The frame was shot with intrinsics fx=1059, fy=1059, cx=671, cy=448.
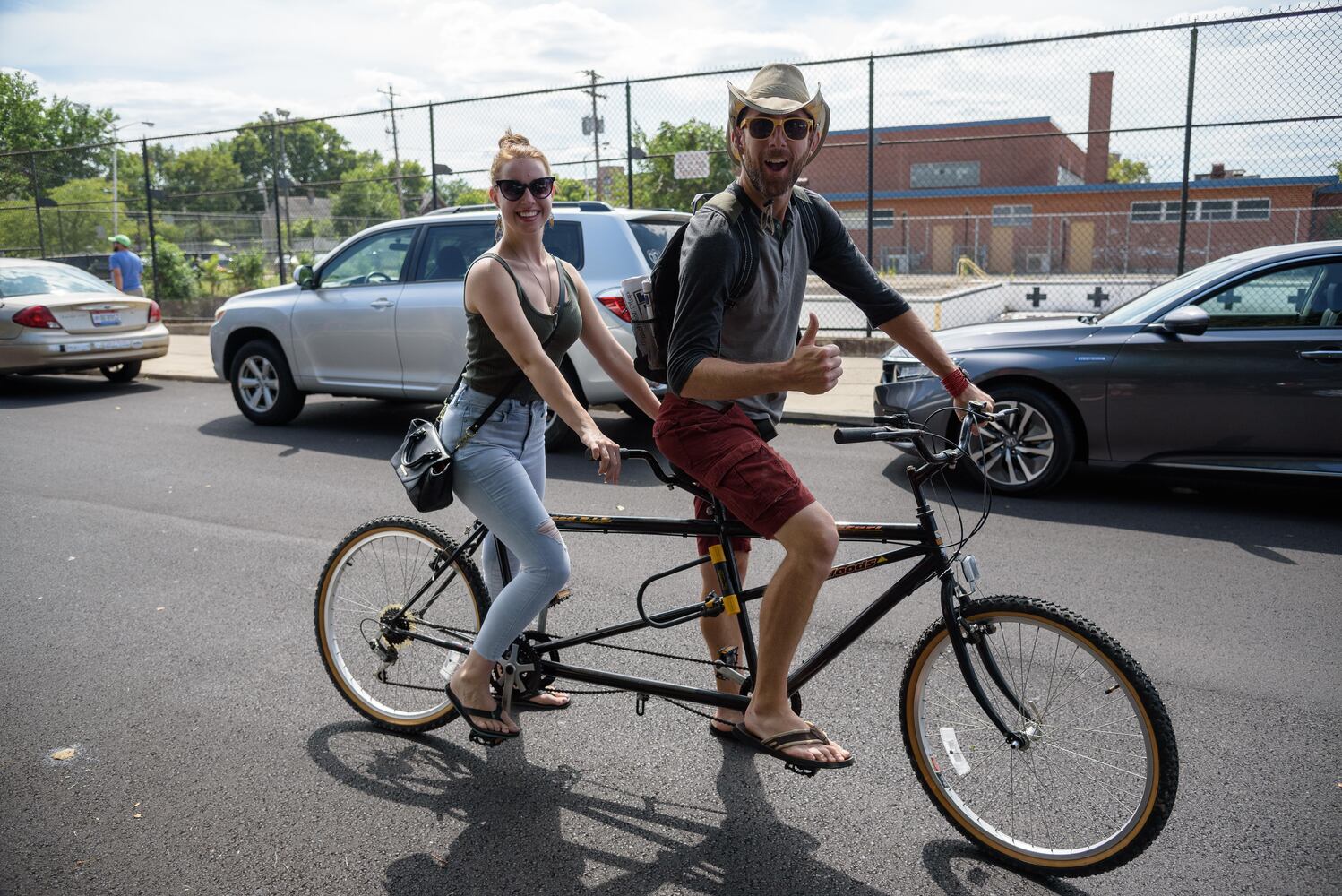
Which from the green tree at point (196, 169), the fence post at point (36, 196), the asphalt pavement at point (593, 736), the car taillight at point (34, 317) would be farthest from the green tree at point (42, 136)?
the green tree at point (196, 169)

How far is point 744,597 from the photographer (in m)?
3.12

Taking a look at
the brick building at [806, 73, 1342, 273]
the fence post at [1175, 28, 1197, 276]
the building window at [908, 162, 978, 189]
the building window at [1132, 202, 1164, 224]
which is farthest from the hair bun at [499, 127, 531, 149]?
the building window at [908, 162, 978, 189]

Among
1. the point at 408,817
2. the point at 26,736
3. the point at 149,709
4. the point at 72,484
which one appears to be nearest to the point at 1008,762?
the point at 408,817

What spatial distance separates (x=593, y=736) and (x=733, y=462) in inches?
54.1

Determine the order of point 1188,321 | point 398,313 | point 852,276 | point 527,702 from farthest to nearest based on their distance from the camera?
point 398,313
point 1188,321
point 527,702
point 852,276

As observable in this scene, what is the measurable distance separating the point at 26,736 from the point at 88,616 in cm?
131

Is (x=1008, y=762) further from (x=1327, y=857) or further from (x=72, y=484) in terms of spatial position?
(x=72, y=484)

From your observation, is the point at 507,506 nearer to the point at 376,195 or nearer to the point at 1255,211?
the point at 1255,211

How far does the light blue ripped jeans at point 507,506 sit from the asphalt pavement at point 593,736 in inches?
23.4

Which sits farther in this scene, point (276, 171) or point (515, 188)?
point (276, 171)

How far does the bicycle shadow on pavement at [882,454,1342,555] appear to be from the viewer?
19.6 feet

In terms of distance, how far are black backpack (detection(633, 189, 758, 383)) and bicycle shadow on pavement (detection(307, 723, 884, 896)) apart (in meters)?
1.33

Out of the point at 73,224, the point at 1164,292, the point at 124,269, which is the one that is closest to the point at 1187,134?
the point at 1164,292

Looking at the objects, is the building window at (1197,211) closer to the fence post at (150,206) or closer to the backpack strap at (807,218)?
the fence post at (150,206)
